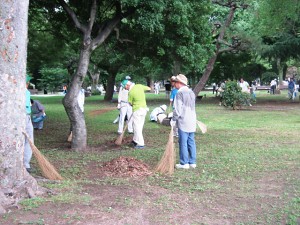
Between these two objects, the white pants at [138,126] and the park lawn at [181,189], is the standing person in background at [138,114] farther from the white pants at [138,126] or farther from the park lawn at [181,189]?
the park lawn at [181,189]

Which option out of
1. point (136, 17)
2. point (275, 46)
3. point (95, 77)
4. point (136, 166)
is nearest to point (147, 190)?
point (136, 166)

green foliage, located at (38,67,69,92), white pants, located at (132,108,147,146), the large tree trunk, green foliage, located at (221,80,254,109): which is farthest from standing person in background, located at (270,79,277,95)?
the large tree trunk

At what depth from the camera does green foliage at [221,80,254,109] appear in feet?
70.9

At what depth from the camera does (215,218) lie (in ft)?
16.4

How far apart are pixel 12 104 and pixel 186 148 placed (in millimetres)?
3410

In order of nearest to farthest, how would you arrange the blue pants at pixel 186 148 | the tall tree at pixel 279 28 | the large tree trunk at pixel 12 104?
the large tree trunk at pixel 12 104, the blue pants at pixel 186 148, the tall tree at pixel 279 28

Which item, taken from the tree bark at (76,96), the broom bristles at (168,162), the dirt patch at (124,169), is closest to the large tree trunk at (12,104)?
the dirt patch at (124,169)

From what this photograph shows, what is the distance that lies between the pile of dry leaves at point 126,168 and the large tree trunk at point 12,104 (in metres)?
1.83

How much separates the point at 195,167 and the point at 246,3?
1853 centimetres

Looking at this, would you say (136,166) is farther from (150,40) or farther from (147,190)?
(150,40)

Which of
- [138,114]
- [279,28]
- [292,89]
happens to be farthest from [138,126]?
[292,89]

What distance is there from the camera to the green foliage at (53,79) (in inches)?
1984

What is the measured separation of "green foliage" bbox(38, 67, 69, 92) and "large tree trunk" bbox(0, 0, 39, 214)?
45447 millimetres

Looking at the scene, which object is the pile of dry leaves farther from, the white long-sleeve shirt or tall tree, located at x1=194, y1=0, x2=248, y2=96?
tall tree, located at x1=194, y1=0, x2=248, y2=96
